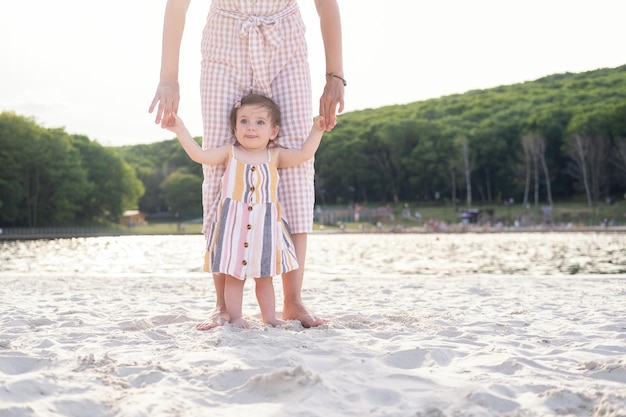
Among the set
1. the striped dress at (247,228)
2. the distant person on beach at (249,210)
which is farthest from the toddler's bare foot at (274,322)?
the striped dress at (247,228)

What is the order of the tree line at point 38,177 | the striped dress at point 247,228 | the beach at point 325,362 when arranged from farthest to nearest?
the tree line at point 38,177 → the striped dress at point 247,228 → the beach at point 325,362

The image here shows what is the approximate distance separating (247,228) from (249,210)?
0.08 m

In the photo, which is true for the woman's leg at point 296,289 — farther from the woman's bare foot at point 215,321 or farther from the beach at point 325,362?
the woman's bare foot at point 215,321

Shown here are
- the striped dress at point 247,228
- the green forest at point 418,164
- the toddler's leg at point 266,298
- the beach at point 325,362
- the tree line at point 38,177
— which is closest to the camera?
the beach at point 325,362

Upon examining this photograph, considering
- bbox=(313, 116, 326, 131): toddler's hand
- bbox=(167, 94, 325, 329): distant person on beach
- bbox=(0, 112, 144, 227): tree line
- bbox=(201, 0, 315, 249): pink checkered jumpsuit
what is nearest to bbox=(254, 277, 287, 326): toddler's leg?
bbox=(167, 94, 325, 329): distant person on beach

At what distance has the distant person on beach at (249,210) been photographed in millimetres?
2887

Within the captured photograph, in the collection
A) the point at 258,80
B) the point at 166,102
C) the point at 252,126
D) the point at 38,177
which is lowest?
the point at 252,126

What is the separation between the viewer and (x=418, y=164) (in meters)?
61.4

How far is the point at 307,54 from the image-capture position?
3211 millimetres

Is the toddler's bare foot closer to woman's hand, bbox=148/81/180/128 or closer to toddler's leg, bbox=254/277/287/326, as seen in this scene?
toddler's leg, bbox=254/277/287/326

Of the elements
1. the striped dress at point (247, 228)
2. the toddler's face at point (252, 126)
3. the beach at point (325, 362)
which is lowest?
the beach at point (325, 362)

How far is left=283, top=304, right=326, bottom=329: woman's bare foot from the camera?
2.97 meters

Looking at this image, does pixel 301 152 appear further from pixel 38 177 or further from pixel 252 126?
pixel 38 177

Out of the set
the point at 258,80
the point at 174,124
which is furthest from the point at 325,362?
the point at 258,80
